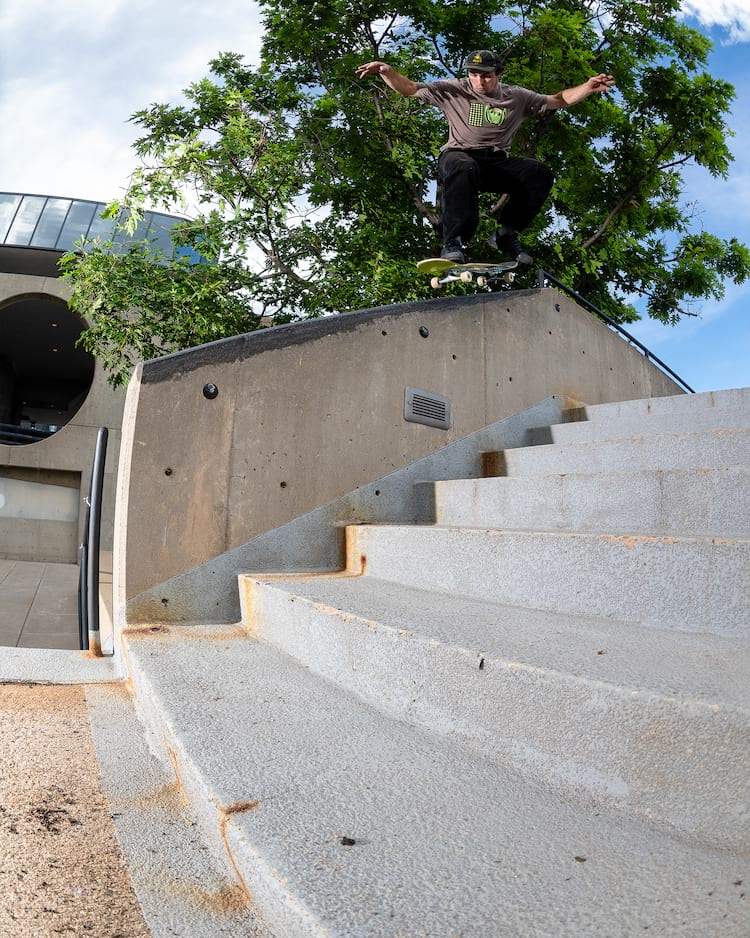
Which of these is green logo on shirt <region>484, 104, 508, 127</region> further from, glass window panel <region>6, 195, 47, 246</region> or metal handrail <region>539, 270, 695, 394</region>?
glass window panel <region>6, 195, 47, 246</region>

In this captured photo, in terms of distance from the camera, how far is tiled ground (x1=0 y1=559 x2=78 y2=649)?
23.9 ft

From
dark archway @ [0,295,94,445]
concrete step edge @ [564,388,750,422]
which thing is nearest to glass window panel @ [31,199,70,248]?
dark archway @ [0,295,94,445]

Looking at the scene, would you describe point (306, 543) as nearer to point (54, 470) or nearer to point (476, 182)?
point (476, 182)

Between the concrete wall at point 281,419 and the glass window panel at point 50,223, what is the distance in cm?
1982

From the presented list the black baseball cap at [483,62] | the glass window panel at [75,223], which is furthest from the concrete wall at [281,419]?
the glass window panel at [75,223]

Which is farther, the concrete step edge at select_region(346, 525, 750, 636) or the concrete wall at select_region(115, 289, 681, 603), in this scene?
the concrete wall at select_region(115, 289, 681, 603)

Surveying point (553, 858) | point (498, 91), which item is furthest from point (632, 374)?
point (553, 858)

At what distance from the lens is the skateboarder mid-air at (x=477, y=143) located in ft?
16.8

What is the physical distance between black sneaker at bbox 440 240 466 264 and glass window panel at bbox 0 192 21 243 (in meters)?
19.9

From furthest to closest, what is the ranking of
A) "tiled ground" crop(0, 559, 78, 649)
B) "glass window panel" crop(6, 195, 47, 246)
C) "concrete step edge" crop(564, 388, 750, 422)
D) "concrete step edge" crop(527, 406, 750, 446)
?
"glass window panel" crop(6, 195, 47, 246), "tiled ground" crop(0, 559, 78, 649), "concrete step edge" crop(564, 388, 750, 422), "concrete step edge" crop(527, 406, 750, 446)

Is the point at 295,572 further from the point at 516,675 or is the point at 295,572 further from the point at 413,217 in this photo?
the point at 413,217

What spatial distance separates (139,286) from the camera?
8.23 metres

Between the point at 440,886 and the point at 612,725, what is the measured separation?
48cm

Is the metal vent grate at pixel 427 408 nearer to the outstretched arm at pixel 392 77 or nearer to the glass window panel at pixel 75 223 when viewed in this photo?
the outstretched arm at pixel 392 77
